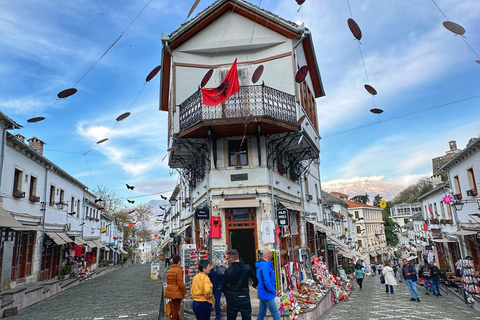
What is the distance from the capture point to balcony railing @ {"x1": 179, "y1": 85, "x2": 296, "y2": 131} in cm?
1152

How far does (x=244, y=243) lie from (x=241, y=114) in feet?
16.3

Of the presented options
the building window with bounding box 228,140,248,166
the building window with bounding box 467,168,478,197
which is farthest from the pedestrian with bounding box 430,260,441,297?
the building window with bounding box 228,140,248,166

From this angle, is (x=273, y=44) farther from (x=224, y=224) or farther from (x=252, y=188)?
(x=224, y=224)

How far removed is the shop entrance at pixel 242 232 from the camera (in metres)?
11.9

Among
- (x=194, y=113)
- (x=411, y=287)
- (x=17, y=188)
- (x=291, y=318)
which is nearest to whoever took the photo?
(x=291, y=318)

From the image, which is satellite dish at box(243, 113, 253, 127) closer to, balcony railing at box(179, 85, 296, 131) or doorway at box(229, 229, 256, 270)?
balcony railing at box(179, 85, 296, 131)

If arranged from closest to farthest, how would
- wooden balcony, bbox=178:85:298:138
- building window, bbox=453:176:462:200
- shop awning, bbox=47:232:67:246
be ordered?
wooden balcony, bbox=178:85:298:138, shop awning, bbox=47:232:67:246, building window, bbox=453:176:462:200

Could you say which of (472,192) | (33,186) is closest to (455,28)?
(472,192)

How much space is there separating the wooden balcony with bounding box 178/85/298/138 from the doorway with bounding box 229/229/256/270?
3.91m

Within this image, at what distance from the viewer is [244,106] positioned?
38.2 feet

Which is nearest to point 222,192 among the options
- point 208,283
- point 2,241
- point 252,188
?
point 252,188

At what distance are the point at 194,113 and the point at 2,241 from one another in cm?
1047

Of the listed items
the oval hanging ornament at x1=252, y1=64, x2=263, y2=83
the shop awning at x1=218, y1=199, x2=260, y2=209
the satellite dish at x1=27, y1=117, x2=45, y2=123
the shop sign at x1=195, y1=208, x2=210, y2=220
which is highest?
the oval hanging ornament at x1=252, y1=64, x2=263, y2=83

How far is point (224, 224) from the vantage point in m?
12.0
